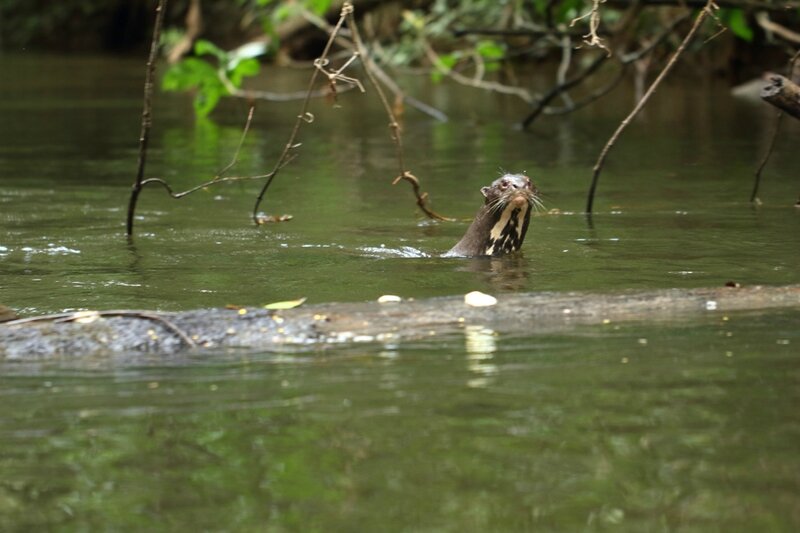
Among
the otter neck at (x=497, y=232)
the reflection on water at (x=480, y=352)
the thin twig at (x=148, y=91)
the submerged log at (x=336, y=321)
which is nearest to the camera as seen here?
the reflection on water at (x=480, y=352)

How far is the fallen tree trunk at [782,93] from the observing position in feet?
23.6

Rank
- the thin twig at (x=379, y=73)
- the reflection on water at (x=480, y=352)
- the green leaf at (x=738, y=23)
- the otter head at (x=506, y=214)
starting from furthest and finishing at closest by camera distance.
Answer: the green leaf at (x=738, y=23) < the thin twig at (x=379, y=73) < the otter head at (x=506, y=214) < the reflection on water at (x=480, y=352)

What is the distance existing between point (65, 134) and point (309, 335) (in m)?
10.9

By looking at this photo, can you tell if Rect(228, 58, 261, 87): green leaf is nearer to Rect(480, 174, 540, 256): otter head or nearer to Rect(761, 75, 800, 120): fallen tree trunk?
Rect(480, 174, 540, 256): otter head

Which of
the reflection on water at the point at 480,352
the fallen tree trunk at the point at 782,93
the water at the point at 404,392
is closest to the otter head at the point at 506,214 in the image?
the water at the point at 404,392

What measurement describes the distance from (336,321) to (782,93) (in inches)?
118

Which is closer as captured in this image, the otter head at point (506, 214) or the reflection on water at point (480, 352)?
the reflection on water at point (480, 352)

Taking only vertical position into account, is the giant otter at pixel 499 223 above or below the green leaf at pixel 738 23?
below

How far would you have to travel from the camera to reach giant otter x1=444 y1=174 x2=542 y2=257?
781 cm

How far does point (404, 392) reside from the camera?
4535 mm

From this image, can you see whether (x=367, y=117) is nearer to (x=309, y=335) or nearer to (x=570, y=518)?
(x=309, y=335)

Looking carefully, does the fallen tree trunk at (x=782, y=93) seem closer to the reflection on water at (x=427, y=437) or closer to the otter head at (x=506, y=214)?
the otter head at (x=506, y=214)

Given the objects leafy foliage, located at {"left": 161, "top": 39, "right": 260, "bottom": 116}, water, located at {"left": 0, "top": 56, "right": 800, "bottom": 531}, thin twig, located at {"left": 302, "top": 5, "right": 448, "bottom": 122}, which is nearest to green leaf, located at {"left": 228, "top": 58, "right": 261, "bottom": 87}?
leafy foliage, located at {"left": 161, "top": 39, "right": 260, "bottom": 116}

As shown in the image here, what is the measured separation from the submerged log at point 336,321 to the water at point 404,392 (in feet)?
0.41
